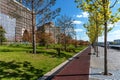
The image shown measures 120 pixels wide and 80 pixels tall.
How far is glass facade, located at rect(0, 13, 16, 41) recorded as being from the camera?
12800 cm

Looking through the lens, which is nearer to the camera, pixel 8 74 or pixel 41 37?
pixel 8 74

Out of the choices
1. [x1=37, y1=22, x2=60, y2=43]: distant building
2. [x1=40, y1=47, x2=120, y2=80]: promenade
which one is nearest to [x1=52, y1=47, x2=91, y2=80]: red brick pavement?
[x1=40, y1=47, x2=120, y2=80]: promenade

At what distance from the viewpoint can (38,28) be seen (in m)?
26.6

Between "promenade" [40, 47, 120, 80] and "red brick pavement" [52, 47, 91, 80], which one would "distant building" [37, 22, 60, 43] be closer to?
"promenade" [40, 47, 120, 80]

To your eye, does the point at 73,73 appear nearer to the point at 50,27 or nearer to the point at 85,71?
the point at 85,71

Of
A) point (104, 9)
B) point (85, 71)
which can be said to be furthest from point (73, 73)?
point (104, 9)

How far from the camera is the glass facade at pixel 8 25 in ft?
420

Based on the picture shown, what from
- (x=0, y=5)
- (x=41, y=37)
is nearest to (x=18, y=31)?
(x=0, y=5)

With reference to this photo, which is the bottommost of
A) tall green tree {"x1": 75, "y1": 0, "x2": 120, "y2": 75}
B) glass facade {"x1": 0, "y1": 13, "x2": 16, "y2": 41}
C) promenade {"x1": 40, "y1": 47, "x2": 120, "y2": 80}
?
promenade {"x1": 40, "y1": 47, "x2": 120, "y2": 80}

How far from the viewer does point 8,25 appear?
13600cm

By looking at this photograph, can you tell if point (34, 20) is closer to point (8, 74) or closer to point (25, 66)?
point (25, 66)

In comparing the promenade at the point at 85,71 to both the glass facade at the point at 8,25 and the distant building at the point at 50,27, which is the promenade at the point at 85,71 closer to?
the distant building at the point at 50,27

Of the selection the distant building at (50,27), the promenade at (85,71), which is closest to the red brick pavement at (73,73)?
the promenade at (85,71)

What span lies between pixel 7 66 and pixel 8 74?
1690 millimetres
